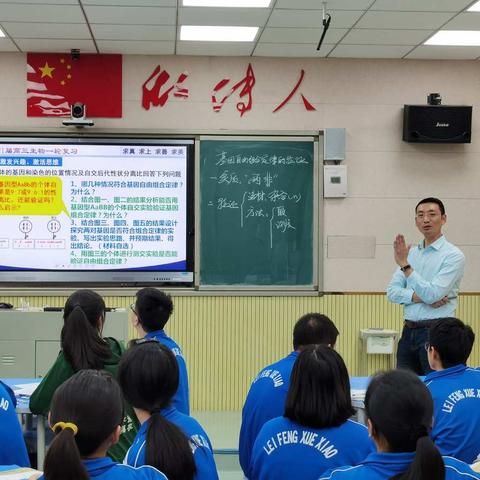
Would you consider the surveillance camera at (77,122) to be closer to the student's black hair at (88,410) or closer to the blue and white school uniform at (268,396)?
the blue and white school uniform at (268,396)

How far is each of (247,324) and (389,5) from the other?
8.93ft

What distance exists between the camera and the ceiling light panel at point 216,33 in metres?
5.59

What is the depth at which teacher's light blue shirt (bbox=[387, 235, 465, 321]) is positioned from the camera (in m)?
4.36

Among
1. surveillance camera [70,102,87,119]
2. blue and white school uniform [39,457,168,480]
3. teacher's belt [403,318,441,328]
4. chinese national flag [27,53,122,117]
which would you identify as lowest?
teacher's belt [403,318,441,328]

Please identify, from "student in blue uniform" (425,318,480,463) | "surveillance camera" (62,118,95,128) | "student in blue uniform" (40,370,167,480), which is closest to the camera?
"student in blue uniform" (40,370,167,480)

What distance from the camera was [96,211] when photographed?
6.25m

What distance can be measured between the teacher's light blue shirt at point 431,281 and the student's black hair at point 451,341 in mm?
1391

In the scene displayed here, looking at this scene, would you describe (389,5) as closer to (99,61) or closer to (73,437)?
(99,61)

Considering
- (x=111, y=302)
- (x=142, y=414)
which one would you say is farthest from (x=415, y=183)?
(x=142, y=414)

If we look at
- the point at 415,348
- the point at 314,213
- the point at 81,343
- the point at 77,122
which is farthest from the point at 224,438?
the point at 77,122

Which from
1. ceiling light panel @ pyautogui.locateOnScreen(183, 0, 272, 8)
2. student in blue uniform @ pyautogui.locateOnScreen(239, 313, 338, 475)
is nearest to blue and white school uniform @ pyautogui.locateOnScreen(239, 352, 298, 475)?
student in blue uniform @ pyautogui.locateOnScreen(239, 313, 338, 475)

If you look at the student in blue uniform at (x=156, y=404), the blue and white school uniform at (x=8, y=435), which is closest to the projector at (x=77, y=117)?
the blue and white school uniform at (x=8, y=435)

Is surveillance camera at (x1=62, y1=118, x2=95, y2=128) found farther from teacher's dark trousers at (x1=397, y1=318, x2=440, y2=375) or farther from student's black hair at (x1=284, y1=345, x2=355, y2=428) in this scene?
student's black hair at (x1=284, y1=345, x2=355, y2=428)

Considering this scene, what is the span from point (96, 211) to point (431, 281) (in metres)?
2.90
